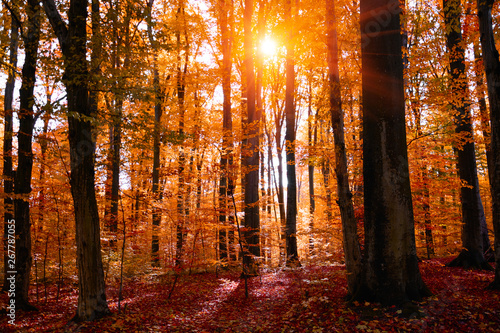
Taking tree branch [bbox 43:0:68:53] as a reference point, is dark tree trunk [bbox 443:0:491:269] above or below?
below

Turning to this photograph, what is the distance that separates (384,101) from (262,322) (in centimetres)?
434

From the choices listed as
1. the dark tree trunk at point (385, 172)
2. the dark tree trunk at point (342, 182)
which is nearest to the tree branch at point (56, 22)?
the dark tree trunk at point (342, 182)

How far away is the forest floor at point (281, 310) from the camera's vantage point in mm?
3957

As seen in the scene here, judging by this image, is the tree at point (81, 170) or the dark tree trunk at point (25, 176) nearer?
the tree at point (81, 170)

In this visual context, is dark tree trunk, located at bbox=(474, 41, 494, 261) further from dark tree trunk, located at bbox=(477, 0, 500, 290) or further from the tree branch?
the tree branch

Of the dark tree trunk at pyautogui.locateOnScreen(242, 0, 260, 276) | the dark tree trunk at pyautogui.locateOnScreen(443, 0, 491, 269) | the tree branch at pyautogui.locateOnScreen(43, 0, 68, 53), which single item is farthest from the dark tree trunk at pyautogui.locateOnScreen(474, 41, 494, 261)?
the tree branch at pyautogui.locateOnScreen(43, 0, 68, 53)

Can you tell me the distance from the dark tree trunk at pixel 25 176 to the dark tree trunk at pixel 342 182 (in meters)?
6.32

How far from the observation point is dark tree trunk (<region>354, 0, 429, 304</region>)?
4375 millimetres

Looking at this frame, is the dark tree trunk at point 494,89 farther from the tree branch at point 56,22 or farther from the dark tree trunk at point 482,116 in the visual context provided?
the tree branch at point 56,22

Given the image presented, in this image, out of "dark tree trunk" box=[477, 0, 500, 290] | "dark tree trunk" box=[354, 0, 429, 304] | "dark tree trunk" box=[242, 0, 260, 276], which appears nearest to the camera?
"dark tree trunk" box=[354, 0, 429, 304]

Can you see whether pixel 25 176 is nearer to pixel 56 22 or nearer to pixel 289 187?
pixel 56 22

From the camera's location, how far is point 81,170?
17.4 feet

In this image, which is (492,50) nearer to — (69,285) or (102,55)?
(102,55)

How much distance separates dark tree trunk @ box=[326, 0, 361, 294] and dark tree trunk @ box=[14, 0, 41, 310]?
632 centimetres
